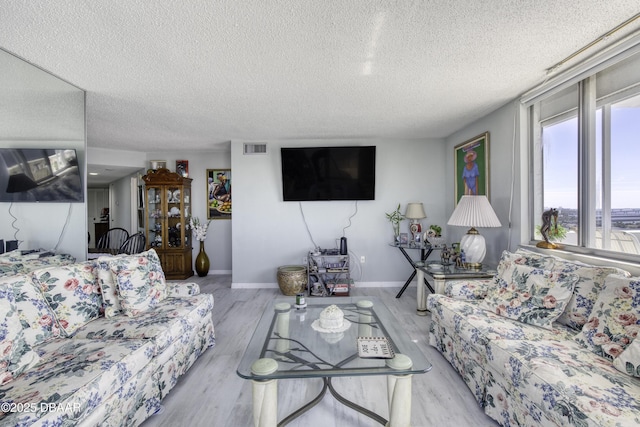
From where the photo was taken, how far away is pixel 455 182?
12.9 feet

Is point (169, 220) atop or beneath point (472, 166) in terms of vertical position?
beneath

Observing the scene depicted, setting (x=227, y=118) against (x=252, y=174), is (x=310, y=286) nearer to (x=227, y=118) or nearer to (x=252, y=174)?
(x=252, y=174)

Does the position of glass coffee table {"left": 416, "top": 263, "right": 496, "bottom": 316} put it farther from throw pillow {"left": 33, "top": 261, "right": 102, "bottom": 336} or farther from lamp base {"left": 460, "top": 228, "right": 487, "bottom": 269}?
throw pillow {"left": 33, "top": 261, "right": 102, "bottom": 336}

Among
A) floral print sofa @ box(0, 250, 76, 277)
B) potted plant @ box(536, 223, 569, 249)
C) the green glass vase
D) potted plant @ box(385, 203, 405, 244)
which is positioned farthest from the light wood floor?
the green glass vase

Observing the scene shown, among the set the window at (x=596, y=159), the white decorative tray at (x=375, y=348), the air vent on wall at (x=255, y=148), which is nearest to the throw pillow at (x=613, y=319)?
the window at (x=596, y=159)

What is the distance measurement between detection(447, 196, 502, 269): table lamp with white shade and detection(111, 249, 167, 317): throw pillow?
110 inches

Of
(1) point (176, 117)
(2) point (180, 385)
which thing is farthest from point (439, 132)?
(2) point (180, 385)

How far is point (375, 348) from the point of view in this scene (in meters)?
1.56

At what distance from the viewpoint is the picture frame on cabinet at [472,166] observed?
318 cm

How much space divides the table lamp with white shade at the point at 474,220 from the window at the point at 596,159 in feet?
1.61

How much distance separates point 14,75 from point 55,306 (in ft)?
5.48

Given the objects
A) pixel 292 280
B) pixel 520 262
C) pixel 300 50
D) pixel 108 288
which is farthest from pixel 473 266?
pixel 108 288

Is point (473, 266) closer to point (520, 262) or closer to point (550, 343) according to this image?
point (520, 262)

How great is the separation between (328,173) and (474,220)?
2.14m
